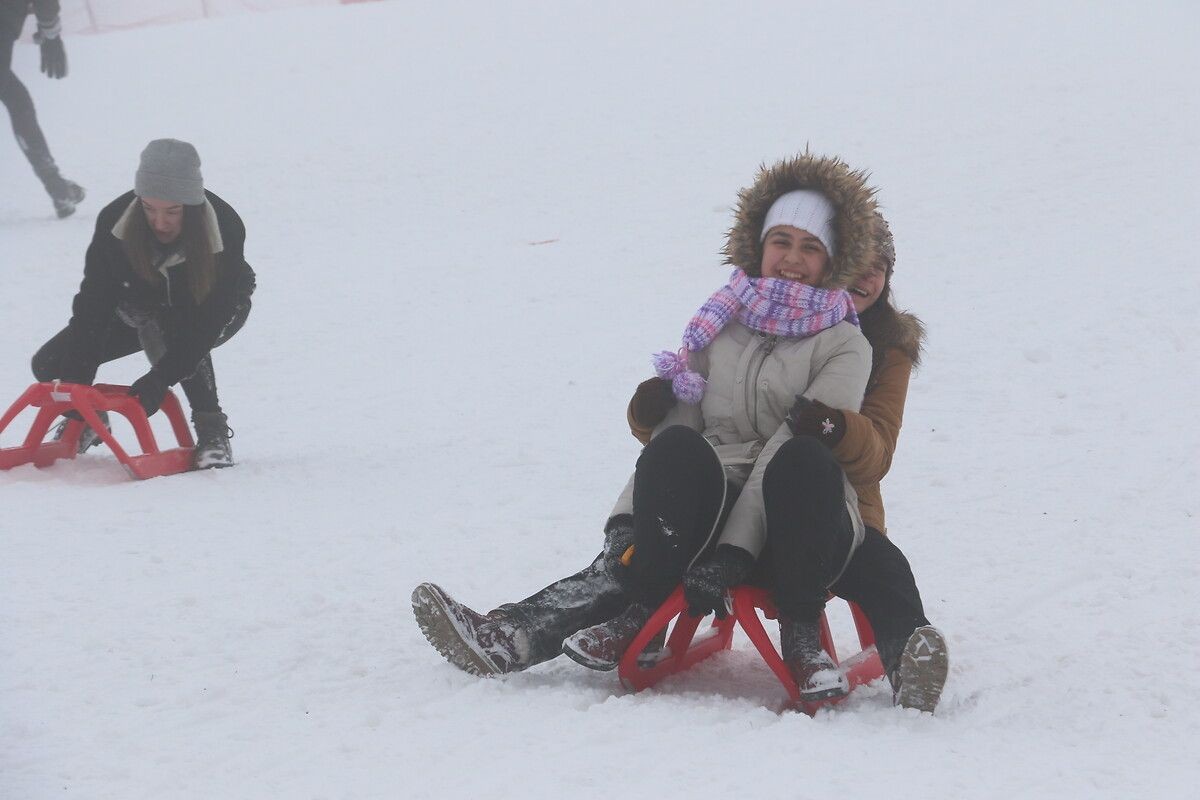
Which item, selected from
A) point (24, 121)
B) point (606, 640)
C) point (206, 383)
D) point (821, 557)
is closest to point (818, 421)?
point (821, 557)

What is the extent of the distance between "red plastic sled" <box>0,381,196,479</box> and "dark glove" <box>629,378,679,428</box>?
227 cm

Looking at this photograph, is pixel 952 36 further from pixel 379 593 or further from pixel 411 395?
pixel 379 593

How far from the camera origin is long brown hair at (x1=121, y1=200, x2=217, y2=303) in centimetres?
475

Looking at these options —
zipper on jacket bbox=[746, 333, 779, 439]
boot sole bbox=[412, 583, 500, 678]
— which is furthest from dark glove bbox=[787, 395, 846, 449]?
boot sole bbox=[412, 583, 500, 678]

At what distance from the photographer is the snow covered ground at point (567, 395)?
2471 millimetres

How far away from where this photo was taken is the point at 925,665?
2568mm

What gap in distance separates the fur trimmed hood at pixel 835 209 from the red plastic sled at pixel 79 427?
2.41 metres

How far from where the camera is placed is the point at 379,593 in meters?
3.56

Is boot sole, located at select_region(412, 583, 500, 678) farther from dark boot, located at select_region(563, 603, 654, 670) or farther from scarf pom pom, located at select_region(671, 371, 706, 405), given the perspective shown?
scarf pom pom, located at select_region(671, 371, 706, 405)

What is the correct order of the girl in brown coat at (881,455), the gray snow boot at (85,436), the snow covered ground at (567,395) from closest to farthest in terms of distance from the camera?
1. the snow covered ground at (567,395)
2. the girl in brown coat at (881,455)
3. the gray snow boot at (85,436)

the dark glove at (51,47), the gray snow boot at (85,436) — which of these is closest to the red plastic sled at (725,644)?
the gray snow boot at (85,436)

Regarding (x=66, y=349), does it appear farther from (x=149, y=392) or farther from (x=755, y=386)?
(x=755, y=386)

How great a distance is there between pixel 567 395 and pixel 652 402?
116 inches

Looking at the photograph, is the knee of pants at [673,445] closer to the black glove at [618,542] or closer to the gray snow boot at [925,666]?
the black glove at [618,542]
